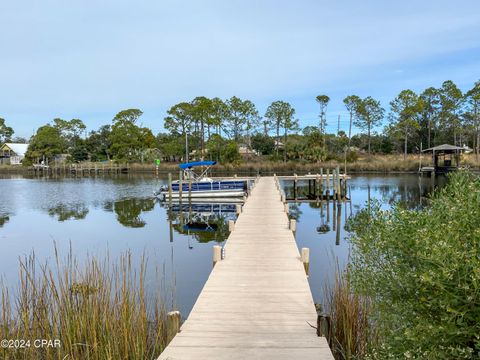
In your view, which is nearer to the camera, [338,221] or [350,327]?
[350,327]

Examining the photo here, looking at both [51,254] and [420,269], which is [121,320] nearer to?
[420,269]

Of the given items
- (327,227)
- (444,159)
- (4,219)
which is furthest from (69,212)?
(444,159)

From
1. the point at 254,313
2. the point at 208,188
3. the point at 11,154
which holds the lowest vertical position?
the point at 254,313

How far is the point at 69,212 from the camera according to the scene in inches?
866

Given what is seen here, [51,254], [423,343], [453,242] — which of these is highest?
[453,242]

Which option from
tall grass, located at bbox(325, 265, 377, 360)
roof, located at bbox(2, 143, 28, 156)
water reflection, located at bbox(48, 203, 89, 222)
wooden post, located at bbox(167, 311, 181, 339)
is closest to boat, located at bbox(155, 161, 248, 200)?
water reflection, located at bbox(48, 203, 89, 222)

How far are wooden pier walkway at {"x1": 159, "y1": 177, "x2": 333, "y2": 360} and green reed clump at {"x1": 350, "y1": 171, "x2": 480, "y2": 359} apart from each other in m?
1.35

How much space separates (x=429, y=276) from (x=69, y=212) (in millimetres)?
22491

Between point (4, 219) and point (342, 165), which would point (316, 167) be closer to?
point (342, 165)

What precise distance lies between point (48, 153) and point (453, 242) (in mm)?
76292

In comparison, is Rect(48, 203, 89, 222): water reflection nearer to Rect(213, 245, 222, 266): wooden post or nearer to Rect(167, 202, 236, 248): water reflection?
Rect(167, 202, 236, 248): water reflection

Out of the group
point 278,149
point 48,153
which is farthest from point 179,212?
point 48,153

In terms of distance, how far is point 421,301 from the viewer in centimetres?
277

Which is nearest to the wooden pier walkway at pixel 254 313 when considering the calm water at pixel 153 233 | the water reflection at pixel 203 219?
the calm water at pixel 153 233
